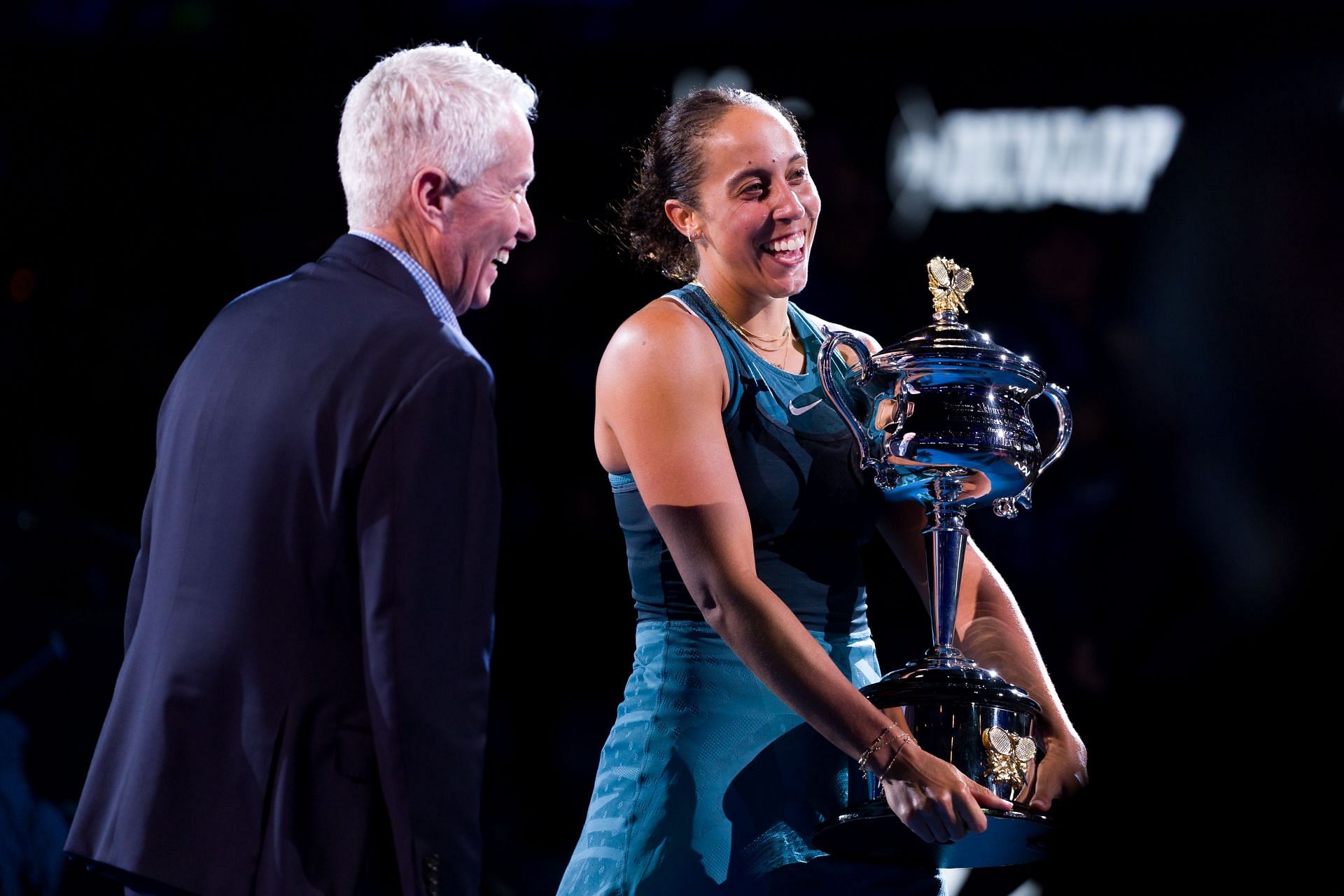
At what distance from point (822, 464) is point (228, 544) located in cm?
78

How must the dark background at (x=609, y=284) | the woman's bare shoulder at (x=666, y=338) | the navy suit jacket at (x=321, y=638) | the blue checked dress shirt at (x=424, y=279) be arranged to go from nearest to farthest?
the navy suit jacket at (x=321, y=638) < the blue checked dress shirt at (x=424, y=279) < the woman's bare shoulder at (x=666, y=338) < the dark background at (x=609, y=284)

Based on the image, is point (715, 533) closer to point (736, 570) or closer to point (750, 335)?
point (736, 570)

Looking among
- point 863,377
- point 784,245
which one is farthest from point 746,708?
point 784,245

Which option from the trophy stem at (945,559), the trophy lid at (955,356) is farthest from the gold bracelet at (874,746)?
the trophy lid at (955,356)

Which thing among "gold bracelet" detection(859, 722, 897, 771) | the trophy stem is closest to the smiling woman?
"gold bracelet" detection(859, 722, 897, 771)

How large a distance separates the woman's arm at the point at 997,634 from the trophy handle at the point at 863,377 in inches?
7.2

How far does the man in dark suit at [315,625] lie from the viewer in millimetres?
1151

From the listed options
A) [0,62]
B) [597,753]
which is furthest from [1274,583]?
[0,62]

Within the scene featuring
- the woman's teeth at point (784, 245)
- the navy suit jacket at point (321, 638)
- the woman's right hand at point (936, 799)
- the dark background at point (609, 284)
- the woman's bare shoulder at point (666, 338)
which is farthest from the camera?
the dark background at point (609, 284)

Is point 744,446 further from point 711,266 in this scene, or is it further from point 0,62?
point 0,62

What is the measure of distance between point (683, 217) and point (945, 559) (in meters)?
0.58

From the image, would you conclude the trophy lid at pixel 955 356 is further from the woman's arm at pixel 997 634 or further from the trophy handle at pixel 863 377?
the woman's arm at pixel 997 634

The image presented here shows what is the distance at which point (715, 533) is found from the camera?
1.59 metres

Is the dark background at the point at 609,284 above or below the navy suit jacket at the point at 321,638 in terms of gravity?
above
